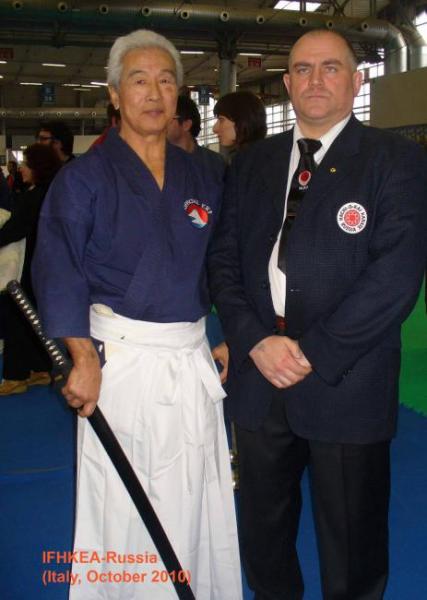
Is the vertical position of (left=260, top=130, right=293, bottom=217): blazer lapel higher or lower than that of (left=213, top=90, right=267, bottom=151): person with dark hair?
lower

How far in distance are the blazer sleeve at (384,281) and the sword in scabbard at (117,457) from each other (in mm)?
605

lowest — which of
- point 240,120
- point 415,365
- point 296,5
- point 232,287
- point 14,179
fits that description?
point 415,365

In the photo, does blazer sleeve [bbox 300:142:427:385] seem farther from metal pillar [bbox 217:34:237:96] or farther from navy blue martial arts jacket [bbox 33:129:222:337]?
metal pillar [bbox 217:34:237:96]

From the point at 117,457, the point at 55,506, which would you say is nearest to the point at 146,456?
the point at 117,457

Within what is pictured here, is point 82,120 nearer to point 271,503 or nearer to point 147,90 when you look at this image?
point 147,90

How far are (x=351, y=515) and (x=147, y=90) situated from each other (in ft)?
4.60

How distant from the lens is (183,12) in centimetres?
1114

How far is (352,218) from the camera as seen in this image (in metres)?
1.69

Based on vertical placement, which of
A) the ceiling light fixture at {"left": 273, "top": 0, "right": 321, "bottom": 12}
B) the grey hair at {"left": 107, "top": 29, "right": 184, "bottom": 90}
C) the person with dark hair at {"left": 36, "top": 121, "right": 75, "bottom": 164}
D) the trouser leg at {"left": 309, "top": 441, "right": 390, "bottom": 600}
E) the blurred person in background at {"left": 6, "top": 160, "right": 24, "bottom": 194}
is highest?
the ceiling light fixture at {"left": 273, "top": 0, "right": 321, "bottom": 12}

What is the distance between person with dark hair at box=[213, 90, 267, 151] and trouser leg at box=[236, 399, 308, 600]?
1.48m

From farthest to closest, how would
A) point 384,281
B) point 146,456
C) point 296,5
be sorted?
point 296,5 < point 146,456 < point 384,281

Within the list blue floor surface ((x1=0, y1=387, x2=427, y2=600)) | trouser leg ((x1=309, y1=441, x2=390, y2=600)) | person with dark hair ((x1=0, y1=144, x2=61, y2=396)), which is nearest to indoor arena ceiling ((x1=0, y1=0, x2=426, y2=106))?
person with dark hair ((x1=0, y1=144, x2=61, y2=396))

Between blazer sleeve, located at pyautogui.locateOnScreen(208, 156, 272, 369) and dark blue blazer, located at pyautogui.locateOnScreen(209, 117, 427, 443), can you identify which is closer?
dark blue blazer, located at pyautogui.locateOnScreen(209, 117, 427, 443)

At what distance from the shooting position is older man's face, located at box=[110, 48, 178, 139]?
1.80 metres
